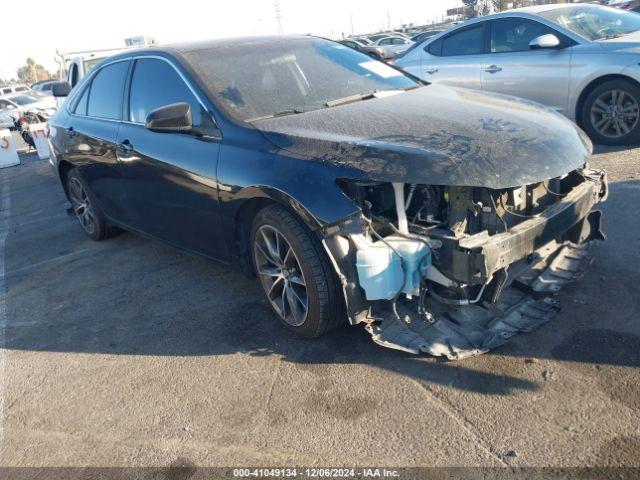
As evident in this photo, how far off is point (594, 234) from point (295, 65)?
238cm

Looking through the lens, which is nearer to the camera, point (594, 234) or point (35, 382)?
point (35, 382)

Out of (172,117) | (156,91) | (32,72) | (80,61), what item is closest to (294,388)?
(172,117)

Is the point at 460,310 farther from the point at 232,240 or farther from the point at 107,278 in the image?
the point at 107,278

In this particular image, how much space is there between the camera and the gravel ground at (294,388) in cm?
250

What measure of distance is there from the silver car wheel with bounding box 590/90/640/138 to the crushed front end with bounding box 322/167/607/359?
145 inches

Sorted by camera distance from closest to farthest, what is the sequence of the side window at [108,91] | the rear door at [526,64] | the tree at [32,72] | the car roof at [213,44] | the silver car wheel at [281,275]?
the silver car wheel at [281,275] → the car roof at [213,44] → the side window at [108,91] → the rear door at [526,64] → the tree at [32,72]

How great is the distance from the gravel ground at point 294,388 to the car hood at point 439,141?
0.94m

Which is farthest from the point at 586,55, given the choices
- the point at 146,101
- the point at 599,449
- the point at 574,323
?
the point at 599,449

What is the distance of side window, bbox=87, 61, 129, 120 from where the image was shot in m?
4.75

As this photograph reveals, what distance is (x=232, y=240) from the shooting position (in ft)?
12.1

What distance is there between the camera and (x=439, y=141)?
2.96 metres

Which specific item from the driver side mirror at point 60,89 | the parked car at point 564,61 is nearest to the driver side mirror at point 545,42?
the parked car at point 564,61

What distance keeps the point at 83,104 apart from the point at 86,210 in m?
1.07

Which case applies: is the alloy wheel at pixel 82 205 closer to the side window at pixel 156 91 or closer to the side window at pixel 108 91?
the side window at pixel 108 91
